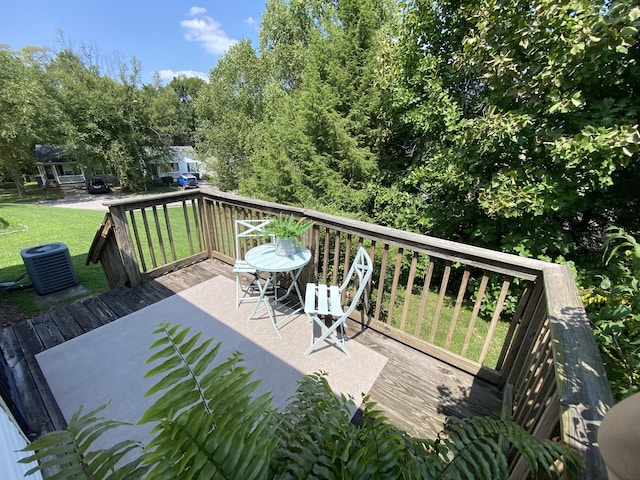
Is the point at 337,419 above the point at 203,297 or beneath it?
above

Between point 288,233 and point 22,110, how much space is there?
21.5 meters

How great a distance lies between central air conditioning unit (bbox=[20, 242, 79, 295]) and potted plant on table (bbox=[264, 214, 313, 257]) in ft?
11.3

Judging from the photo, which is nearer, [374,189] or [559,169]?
[559,169]

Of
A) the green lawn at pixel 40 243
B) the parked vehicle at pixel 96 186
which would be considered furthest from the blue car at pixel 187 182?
the green lawn at pixel 40 243

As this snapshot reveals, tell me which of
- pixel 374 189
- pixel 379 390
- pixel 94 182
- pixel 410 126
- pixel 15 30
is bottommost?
pixel 94 182

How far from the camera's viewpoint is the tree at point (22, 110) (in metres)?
14.7

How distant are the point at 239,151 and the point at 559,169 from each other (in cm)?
1477

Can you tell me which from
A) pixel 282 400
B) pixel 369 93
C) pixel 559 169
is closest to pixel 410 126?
pixel 369 93

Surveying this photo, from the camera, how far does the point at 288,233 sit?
2684 mm

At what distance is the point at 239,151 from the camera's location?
1545 centimetres

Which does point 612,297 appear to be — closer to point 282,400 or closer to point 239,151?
point 282,400

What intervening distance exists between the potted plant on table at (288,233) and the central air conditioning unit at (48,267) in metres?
3.45

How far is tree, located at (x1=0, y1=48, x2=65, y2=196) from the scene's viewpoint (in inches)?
579

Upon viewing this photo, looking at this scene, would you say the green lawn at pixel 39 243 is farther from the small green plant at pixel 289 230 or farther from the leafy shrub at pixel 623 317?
the leafy shrub at pixel 623 317
